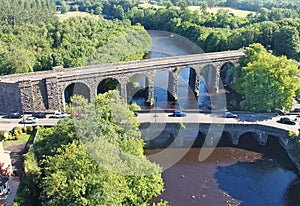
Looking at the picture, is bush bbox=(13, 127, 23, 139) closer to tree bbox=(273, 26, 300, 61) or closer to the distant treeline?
the distant treeline

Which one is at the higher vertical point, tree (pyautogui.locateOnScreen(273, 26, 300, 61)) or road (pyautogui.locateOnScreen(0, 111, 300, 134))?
tree (pyautogui.locateOnScreen(273, 26, 300, 61))

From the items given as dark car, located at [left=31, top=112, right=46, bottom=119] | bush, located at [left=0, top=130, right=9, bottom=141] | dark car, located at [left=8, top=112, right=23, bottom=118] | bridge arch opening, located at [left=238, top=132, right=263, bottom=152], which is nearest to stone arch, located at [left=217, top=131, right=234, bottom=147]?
bridge arch opening, located at [left=238, top=132, right=263, bottom=152]

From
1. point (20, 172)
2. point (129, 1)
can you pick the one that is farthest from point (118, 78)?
point (129, 1)

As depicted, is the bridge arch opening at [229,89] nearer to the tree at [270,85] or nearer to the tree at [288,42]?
the tree at [270,85]

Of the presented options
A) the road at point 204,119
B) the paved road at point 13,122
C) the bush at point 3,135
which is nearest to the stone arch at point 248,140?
the road at point 204,119

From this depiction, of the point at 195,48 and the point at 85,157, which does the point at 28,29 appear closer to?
the point at 195,48
